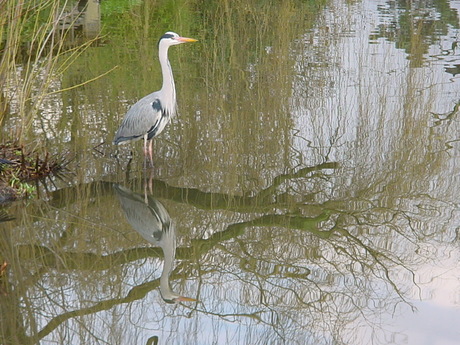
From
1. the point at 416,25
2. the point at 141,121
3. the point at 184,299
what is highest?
the point at 416,25

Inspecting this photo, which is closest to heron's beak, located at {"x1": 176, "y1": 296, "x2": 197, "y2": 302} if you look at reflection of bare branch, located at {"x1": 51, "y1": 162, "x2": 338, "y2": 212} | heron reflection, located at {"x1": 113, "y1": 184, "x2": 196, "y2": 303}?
heron reflection, located at {"x1": 113, "y1": 184, "x2": 196, "y2": 303}

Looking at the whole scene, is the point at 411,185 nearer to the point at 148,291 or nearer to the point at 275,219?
the point at 275,219

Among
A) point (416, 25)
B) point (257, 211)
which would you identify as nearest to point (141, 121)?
point (257, 211)

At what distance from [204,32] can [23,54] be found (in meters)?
2.58

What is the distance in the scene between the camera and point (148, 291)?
418 centimetres

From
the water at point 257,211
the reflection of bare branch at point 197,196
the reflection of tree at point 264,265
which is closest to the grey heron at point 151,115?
the water at point 257,211

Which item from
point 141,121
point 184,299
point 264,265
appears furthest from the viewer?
point 141,121

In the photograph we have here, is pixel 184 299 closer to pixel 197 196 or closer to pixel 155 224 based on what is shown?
pixel 155 224

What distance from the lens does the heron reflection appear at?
4.24m

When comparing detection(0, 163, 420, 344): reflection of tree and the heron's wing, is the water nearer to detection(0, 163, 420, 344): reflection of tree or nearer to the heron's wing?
detection(0, 163, 420, 344): reflection of tree

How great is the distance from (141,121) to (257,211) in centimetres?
136

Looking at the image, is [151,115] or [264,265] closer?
[264,265]

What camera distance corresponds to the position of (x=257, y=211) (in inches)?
207

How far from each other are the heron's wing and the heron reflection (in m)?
0.52
